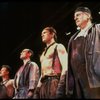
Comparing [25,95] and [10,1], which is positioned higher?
[10,1]

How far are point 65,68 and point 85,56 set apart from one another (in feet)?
0.91

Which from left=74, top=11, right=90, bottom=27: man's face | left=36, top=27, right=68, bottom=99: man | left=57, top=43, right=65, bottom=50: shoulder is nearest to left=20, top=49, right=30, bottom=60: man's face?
left=36, top=27, right=68, bottom=99: man

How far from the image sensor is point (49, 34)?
14.6 feet

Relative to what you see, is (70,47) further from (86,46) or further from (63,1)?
(63,1)

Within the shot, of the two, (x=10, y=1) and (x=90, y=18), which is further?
(x=10, y=1)

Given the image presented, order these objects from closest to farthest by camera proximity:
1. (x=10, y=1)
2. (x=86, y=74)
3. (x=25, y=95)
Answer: (x=86, y=74) < (x=25, y=95) < (x=10, y=1)

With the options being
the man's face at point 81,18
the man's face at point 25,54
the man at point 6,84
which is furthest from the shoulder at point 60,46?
the man at point 6,84

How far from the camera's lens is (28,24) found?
4.60 metres

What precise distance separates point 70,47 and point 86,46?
0.20m

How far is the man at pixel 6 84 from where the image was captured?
4.49 m

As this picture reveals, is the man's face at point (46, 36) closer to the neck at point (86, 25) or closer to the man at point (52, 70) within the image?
the man at point (52, 70)

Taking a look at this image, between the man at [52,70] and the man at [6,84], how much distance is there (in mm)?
404

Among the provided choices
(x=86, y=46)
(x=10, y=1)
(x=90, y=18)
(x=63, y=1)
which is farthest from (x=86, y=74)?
(x=10, y=1)

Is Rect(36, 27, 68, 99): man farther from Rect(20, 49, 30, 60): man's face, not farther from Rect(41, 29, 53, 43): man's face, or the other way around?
Rect(20, 49, 30, 60): man's face
